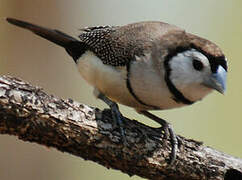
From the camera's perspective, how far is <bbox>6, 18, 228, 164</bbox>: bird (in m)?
3.89

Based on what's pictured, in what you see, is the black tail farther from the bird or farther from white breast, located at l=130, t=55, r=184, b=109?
white breast, located at l=130, t=55, r=184, b=109

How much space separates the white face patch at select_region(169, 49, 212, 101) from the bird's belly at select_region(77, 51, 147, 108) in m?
0.37

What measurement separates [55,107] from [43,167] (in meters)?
2.58

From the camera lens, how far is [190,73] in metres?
3.90

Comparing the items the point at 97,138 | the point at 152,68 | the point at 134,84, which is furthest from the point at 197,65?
the point at 97,138

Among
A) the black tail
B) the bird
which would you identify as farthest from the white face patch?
the black tail

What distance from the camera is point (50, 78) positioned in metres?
5.99

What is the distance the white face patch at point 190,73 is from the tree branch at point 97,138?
37cm

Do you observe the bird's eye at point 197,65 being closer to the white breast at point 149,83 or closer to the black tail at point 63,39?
the white breast at point 149,83

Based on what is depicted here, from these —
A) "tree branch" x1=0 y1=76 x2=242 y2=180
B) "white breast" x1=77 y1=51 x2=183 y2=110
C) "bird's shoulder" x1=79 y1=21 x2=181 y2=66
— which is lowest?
"tree branch" x1=0 y1=76 x2=242 y2=180

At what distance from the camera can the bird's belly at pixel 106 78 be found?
4105mm

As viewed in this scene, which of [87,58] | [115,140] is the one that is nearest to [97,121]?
[115,140]

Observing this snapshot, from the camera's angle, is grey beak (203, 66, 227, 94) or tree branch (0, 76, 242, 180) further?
grey beak (203, 66, 227, 94)

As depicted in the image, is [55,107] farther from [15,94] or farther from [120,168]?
[120,168]
